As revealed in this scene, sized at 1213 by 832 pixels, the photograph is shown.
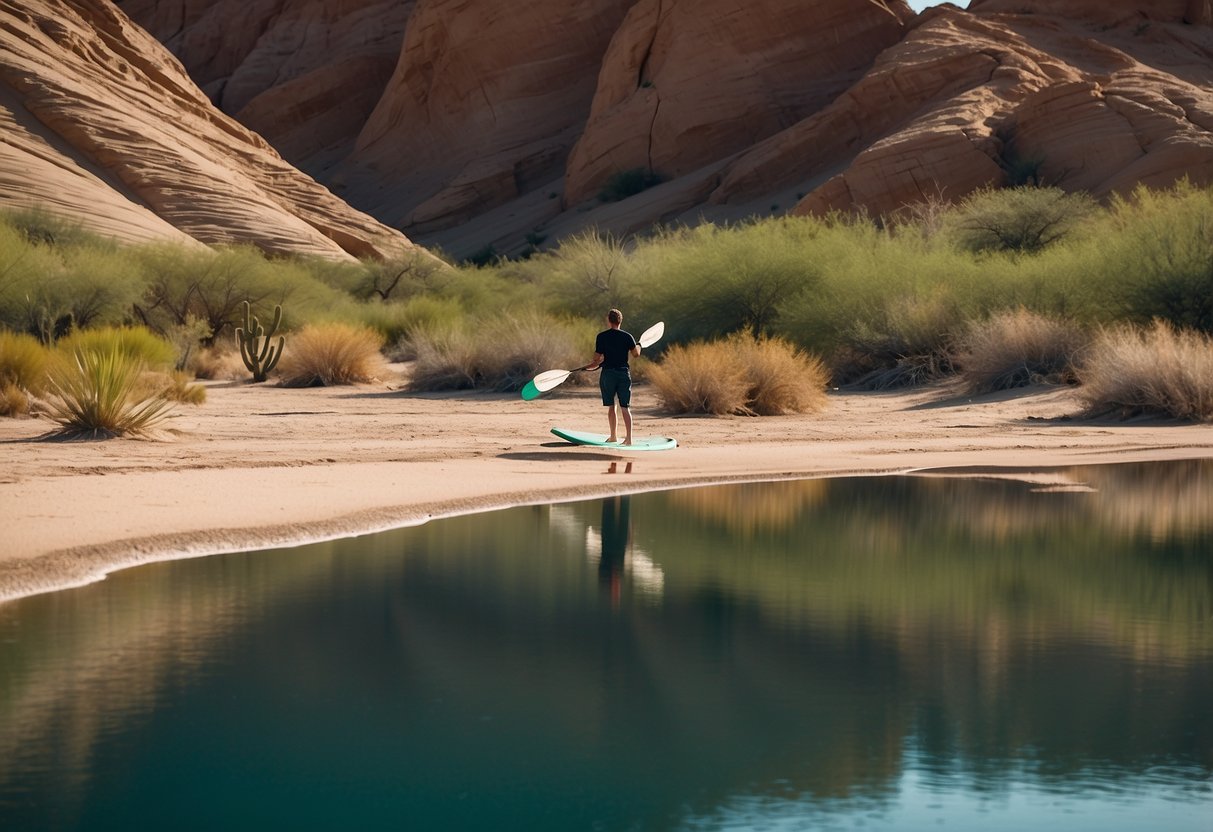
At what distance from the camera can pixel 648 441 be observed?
18.6 meters

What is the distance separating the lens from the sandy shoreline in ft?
36.5

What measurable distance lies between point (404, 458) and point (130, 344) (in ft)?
41.0

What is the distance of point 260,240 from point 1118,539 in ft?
147

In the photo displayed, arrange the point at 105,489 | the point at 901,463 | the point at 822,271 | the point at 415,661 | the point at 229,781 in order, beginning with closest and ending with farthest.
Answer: the point at 229,781 → the point at 415,661 → the point at 105,489 → the point at 901,463 → the point at 822,271

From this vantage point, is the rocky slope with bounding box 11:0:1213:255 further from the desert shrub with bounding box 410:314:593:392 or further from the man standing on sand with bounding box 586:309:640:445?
the man standing on sand with bounding box 586:309:640:445

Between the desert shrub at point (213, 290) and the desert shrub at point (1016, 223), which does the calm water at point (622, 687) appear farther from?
the desert shrub at point (1016, 223)

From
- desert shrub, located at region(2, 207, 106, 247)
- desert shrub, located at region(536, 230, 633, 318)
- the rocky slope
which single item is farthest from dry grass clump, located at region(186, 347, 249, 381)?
the rocky slope

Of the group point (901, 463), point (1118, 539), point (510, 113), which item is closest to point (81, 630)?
point (1118, 539)

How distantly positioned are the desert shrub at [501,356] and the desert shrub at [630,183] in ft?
123

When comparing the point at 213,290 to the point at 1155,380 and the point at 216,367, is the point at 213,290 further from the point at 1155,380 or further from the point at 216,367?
the point at 1155,380

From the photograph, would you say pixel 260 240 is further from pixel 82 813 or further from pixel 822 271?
pixel 82 813

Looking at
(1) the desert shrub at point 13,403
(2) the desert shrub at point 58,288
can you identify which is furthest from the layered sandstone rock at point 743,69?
(1) the desert shrub at point 13,403

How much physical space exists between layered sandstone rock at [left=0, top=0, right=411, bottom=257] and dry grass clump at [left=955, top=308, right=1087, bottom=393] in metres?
29.6

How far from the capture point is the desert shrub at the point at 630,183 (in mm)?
68750
